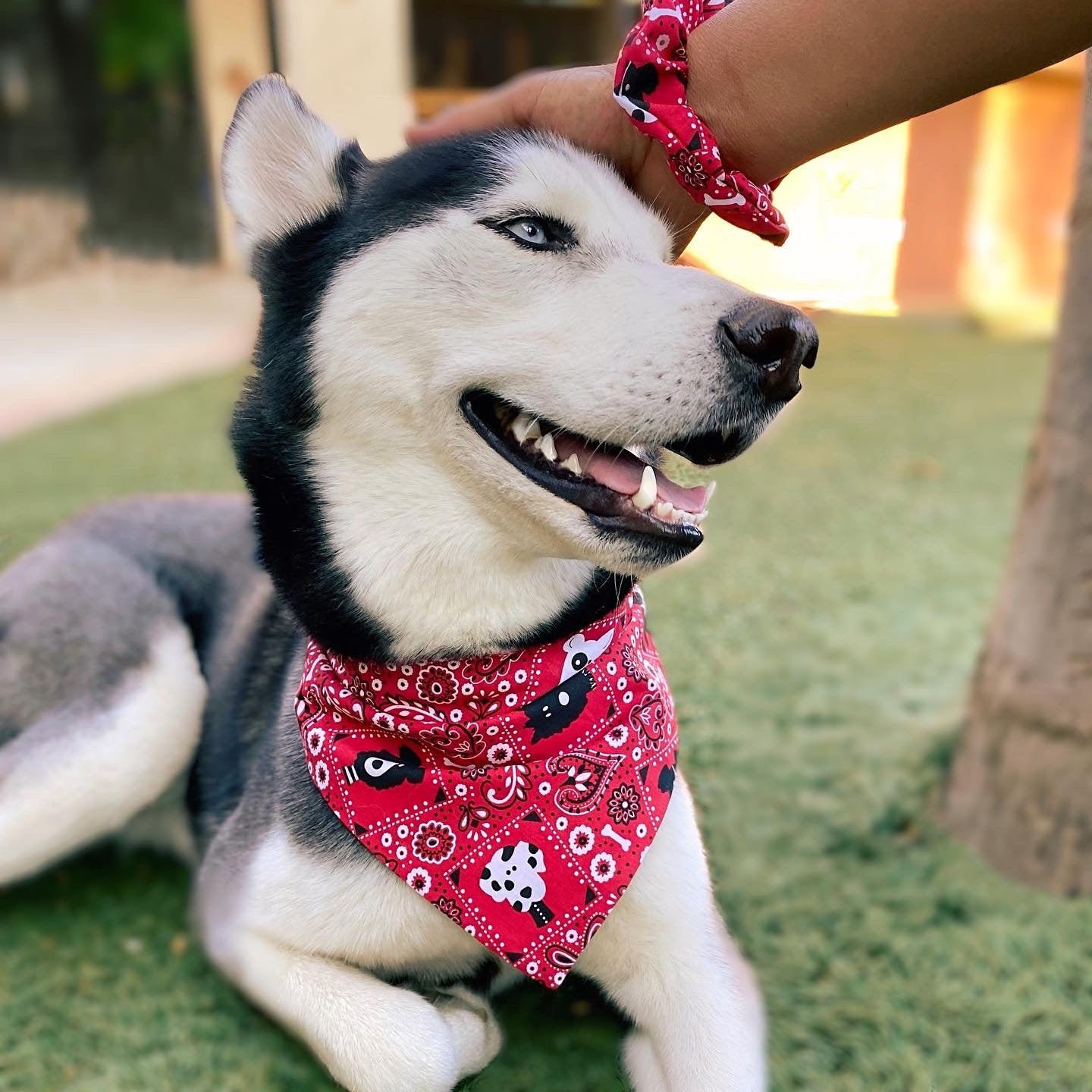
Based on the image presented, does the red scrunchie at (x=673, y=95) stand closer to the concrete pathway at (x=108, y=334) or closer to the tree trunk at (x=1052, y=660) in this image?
the tree trunk at (x=1052, y=660)

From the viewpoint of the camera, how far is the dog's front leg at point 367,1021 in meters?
1.27

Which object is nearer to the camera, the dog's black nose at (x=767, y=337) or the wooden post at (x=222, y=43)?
the dog's black nose at (x=767, y=337)

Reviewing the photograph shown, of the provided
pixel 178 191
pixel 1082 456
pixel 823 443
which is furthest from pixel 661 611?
pixel 178 191

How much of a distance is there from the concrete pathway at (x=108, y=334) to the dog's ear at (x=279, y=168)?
4.27 m

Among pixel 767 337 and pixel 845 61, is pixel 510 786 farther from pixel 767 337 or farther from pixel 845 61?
pixel 845 61

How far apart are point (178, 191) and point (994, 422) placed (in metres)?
7.20

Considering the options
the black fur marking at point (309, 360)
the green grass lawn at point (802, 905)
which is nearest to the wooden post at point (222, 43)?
the green grass lawn at point (802, 905)

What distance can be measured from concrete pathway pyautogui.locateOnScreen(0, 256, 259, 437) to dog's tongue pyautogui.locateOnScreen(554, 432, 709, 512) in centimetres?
460

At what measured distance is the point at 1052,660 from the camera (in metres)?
1.86

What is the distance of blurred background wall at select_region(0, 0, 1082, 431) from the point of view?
1.55 m

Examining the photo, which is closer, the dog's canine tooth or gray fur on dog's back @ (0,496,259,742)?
the dog's canine tooth

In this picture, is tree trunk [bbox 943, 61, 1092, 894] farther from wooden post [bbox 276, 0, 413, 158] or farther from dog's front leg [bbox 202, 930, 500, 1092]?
wooden post [bbox 276, 0, 413, 158]

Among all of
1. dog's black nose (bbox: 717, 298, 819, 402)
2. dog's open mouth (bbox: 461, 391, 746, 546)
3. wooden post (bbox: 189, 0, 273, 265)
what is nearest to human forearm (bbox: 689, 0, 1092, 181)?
dog's black nose (bbox: 717, 298, 819, 402)

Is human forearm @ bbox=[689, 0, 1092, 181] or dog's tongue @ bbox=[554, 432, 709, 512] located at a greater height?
human forearm @ bbox=[689, 0, 1092, 181]
